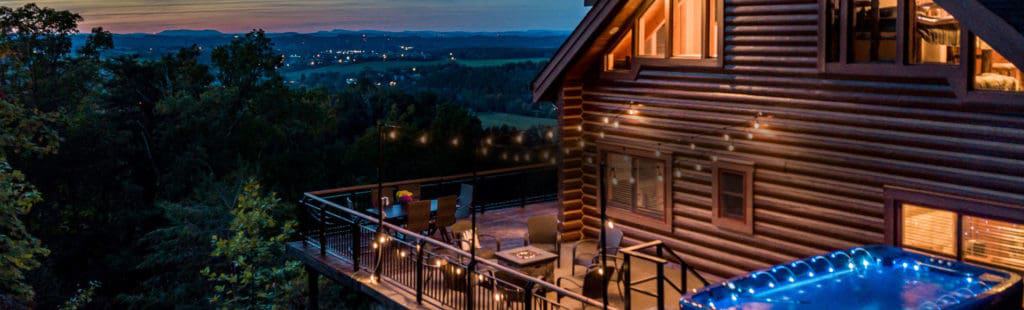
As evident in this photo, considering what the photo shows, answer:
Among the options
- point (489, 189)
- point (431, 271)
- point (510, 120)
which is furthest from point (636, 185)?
point (510, 120)

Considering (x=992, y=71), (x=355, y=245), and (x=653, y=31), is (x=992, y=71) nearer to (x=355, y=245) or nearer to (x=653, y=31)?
(x=653, y=31)

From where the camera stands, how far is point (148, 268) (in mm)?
32688

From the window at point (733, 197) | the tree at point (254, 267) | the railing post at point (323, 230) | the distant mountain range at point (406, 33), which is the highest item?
the distant mountain range at point (406, 33)

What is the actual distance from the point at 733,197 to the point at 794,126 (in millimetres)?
1579

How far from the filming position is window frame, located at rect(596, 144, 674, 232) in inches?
579

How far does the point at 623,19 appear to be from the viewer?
14789 millimetres

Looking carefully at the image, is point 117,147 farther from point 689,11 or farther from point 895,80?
point 895,80

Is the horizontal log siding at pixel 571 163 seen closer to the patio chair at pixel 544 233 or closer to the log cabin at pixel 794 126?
the log cabin at pixel 794 126

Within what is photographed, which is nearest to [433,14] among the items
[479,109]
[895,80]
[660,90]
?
[479,109]

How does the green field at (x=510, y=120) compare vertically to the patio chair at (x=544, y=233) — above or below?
above

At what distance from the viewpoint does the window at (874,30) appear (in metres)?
11.6

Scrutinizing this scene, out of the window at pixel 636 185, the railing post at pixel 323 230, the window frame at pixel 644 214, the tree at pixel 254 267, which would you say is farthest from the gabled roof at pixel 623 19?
the tree at pixel 254 267

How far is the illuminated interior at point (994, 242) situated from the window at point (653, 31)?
5192 millimetres

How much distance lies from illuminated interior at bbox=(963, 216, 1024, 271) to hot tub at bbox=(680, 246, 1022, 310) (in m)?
0.49
